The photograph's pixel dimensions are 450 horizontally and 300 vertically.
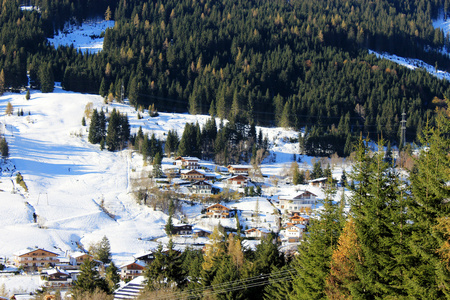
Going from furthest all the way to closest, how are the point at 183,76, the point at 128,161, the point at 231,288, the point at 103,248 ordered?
the point at 183,76 → the point at 128,161 → the point at 103,248 → the point at 231,288

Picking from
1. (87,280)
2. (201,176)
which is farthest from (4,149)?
(87,280)

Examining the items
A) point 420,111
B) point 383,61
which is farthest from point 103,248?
point 383,61

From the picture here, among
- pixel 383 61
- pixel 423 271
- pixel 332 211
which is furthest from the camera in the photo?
pixel 383 61

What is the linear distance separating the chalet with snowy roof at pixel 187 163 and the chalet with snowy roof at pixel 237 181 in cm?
619

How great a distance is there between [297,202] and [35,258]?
29.8m

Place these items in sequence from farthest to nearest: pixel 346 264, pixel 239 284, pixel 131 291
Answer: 1. pixel 131 291
2. pixel 239 284
3. pixel 346 264

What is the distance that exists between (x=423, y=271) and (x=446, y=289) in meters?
1.12

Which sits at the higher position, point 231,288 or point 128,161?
point 231,288

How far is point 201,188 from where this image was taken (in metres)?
62.7

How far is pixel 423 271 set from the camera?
13.6 m

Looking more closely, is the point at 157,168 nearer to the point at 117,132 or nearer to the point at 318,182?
the point at 117,132

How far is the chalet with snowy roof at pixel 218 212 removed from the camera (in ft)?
183

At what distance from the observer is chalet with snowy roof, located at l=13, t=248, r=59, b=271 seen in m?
42.8

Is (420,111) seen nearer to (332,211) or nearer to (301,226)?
(301,226)
